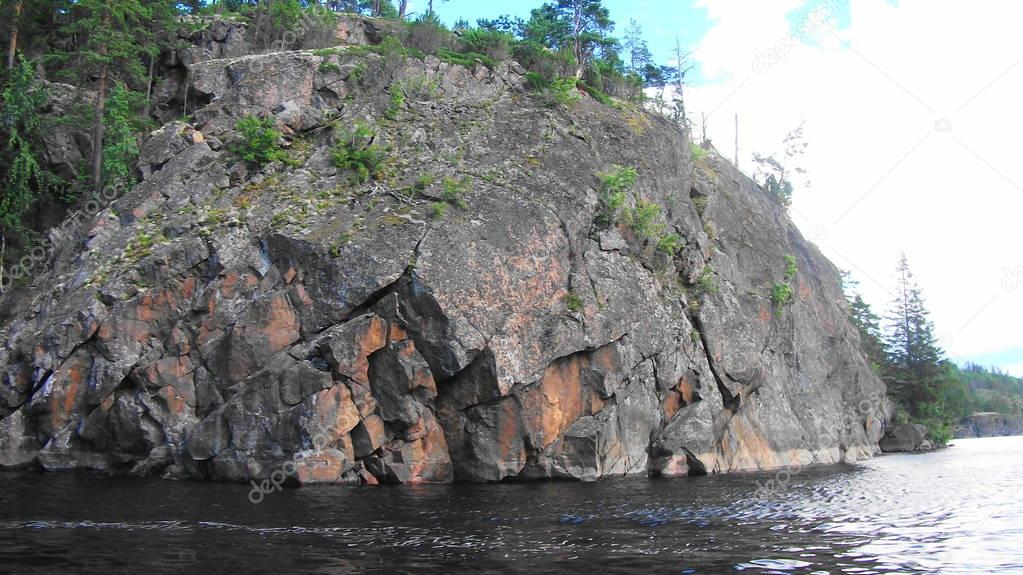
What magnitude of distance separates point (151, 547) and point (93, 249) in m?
19.8

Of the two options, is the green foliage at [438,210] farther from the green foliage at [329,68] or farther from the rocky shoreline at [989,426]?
the rocky shoreline at [989,426]

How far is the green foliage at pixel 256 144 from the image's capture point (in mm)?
30062

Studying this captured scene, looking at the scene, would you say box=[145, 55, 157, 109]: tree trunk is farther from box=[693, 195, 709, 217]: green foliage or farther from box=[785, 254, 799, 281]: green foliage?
box=[785, 254, 799, 281]: green foliage

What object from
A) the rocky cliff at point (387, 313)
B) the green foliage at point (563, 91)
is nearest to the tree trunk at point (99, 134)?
the rocky cliff at point (387, 313)

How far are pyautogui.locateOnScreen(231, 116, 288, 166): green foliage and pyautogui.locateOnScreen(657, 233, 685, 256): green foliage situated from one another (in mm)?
17893

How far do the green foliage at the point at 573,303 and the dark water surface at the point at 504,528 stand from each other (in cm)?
741

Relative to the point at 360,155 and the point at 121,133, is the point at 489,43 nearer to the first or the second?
the point at 360,155

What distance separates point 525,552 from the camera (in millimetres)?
12312

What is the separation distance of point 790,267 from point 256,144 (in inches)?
1191

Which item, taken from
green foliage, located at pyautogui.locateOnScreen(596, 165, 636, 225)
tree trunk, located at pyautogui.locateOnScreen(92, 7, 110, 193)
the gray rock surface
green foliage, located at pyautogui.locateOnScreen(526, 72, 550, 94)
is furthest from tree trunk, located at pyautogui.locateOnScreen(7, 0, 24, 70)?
the gray rock surface

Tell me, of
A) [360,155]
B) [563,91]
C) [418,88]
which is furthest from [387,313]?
[563,91]

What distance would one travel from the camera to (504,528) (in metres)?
14.7

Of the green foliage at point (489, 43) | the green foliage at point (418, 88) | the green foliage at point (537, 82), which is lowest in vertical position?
the green foliage at point (418, 88)

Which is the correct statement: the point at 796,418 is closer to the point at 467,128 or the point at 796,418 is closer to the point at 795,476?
the point at 795,476
